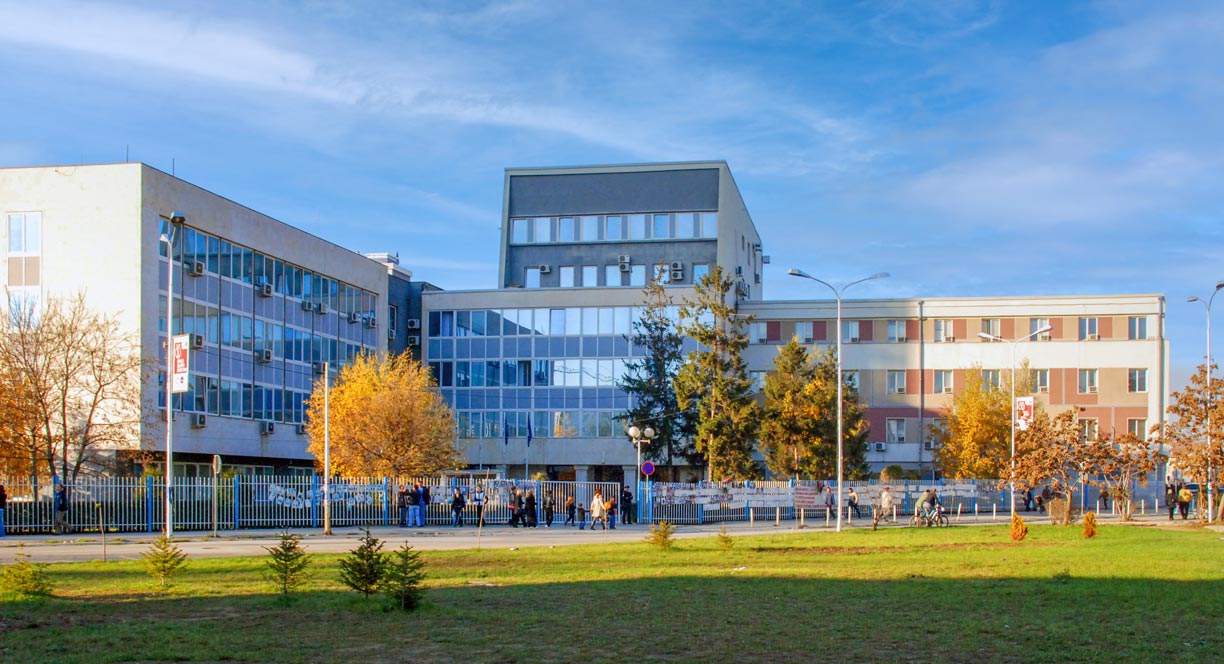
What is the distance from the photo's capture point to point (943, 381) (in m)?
77.4

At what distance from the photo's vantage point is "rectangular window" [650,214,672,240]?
7962 cm

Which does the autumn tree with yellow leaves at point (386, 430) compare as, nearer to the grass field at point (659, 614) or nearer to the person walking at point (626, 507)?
the person walking at point (626, 507)

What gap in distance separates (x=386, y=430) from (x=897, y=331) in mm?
36561

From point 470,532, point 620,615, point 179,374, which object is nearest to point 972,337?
point 470,532

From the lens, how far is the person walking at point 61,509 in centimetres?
3809

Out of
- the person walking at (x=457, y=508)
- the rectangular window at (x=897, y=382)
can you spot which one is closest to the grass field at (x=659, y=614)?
the person walking at (x=457, y=508)

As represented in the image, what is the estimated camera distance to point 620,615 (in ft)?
50.1

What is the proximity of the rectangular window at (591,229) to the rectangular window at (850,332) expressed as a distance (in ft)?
56.5

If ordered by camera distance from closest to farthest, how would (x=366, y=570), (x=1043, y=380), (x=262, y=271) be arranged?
(x=366, y=570)
(x=262, y=271)
(x=1043, y=380)

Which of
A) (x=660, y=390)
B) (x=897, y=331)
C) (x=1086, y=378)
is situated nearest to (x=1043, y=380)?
(x=1086, y=378)

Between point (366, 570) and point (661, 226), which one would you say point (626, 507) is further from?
point (366, 570)

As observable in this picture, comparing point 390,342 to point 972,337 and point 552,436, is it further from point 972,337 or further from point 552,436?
point 972,337

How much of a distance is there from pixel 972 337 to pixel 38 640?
71.3 metres

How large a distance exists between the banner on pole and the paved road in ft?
27.5
